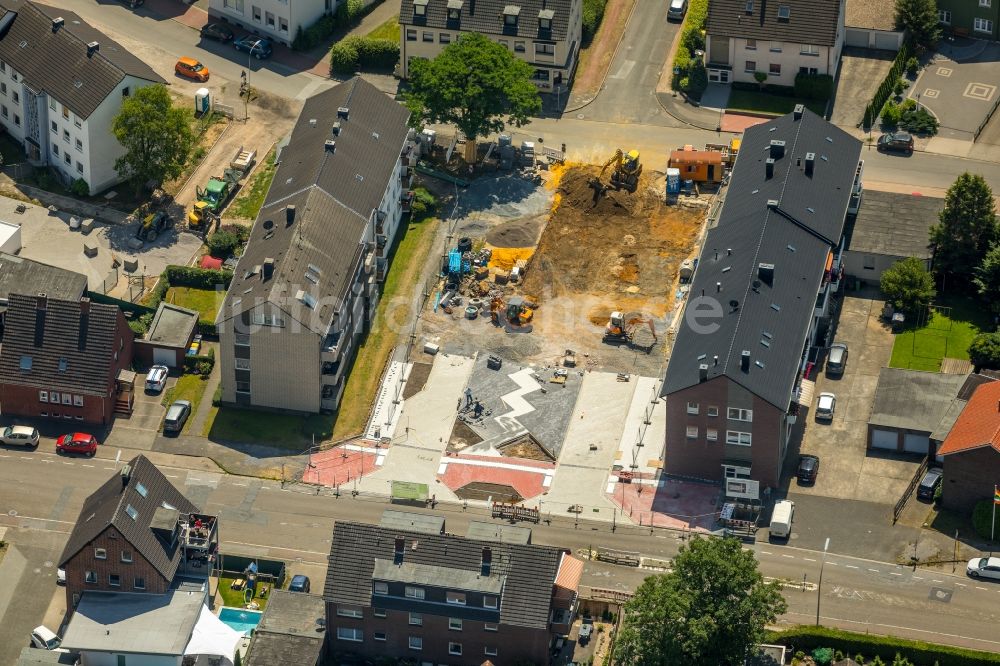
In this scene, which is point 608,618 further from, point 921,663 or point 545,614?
point 921,663

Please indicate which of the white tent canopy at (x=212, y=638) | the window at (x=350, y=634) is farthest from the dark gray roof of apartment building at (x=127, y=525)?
the window at (x=350, y=634)

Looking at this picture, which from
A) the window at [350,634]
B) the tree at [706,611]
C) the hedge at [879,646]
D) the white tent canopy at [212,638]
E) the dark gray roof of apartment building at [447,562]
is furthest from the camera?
the white tent canopy at [212,638]

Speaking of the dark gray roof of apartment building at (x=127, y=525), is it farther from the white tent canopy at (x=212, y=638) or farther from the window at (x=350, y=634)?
the window at (x=350, y=634)

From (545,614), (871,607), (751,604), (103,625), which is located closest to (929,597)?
(871,607)

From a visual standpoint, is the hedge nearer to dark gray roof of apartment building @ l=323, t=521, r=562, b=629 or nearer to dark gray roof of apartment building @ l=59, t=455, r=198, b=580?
dark gray roof of apartment building @ l=323, t=521, r=562, b=629

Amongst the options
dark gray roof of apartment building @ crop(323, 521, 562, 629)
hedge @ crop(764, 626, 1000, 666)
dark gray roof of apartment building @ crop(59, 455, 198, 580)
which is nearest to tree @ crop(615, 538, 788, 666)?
hedge @ crop(764, 626, 1000, 666)

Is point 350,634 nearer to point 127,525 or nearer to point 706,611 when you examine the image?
point 127,525

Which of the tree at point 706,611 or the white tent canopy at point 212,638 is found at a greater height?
the tree at point 706,611
